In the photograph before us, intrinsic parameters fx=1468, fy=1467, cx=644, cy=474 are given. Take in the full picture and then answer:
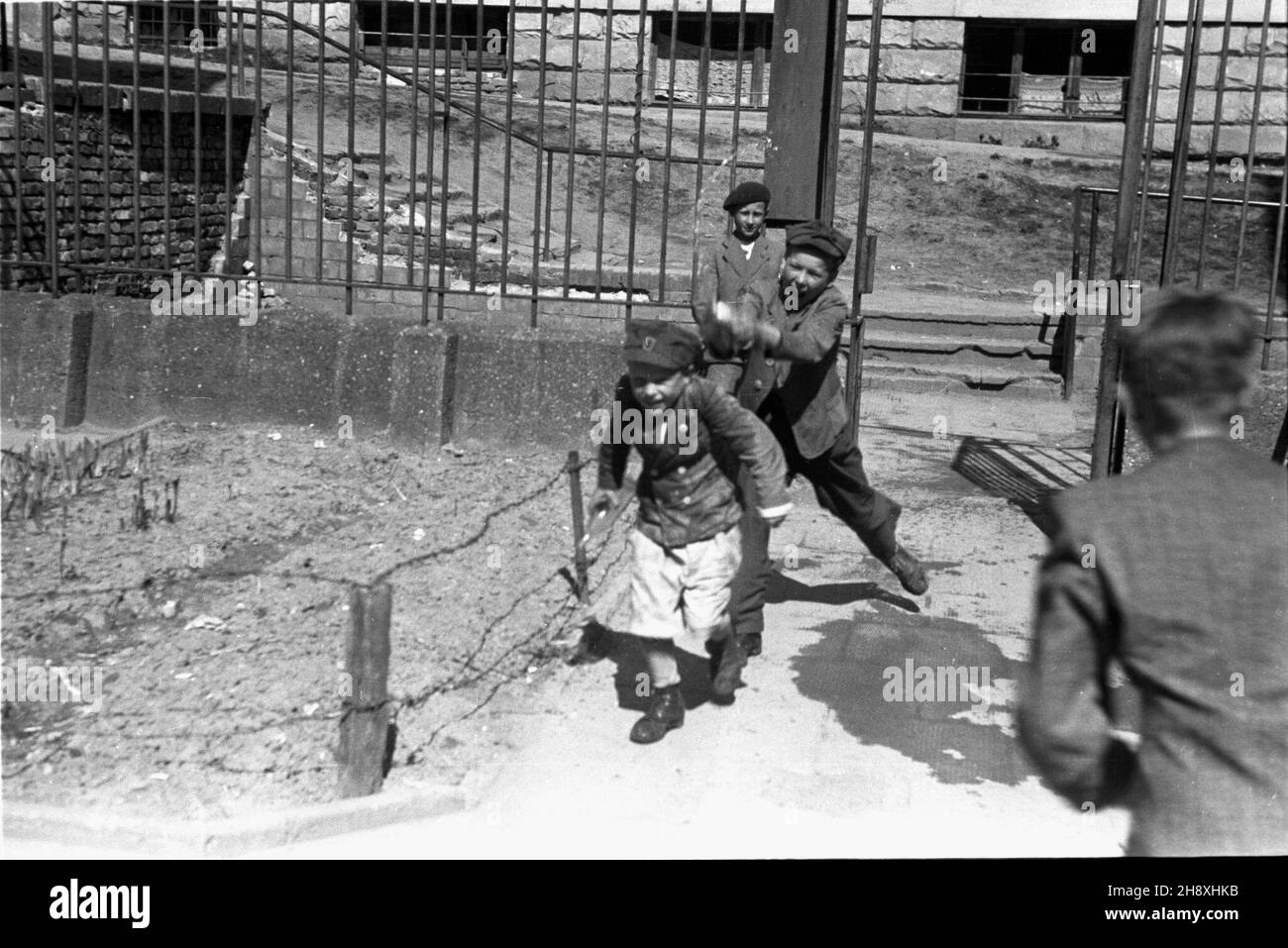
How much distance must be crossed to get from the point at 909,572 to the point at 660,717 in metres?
1.76

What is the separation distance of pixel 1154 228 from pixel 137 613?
12421 mm

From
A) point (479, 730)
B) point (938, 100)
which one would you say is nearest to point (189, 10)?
point (938, 100)

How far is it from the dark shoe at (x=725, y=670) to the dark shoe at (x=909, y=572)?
1199 mm

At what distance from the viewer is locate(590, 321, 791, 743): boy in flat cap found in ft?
15.9

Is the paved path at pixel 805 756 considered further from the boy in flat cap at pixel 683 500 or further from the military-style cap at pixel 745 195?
the military-style cap at pixel 745 195

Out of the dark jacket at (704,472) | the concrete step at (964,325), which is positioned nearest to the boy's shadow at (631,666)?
the dark jacket at (704,472)

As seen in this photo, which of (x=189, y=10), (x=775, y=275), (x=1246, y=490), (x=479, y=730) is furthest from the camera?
(x=189, y=10)

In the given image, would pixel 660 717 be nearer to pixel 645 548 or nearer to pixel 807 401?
pixel 645 548

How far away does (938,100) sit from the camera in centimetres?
1716

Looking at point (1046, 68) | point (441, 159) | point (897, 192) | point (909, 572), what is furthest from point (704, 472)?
point (1046, 68)

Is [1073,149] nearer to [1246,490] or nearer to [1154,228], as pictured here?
[1154,228]

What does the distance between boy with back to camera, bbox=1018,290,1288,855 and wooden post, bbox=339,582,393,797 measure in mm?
2439

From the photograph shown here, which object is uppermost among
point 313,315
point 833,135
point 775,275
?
point 833,135

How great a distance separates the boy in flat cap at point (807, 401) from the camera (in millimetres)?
5738
